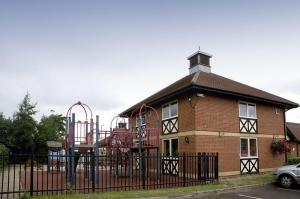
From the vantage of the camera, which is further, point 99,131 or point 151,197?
point 99,131

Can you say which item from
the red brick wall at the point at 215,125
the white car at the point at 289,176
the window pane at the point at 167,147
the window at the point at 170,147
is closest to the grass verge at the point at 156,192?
the white car at the point at 289,176

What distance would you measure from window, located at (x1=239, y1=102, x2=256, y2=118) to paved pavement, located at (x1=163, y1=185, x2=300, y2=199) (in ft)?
19.8

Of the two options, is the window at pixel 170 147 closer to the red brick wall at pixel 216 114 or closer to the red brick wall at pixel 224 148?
the red brick wall at pixel 224 148

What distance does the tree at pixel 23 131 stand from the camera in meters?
33.2

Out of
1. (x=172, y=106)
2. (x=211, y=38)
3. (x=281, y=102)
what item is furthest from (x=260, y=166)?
(x=211, y=38)

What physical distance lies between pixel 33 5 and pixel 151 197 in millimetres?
8080

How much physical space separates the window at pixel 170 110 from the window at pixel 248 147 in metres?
4.39

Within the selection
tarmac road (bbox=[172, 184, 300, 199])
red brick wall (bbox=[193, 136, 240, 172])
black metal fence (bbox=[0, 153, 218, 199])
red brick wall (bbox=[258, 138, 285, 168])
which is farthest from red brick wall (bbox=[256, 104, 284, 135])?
tarmac road (bbox=[172, 184, 300, 199])

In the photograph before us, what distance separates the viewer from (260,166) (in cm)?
1897

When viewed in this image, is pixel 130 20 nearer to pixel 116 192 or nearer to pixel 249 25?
pixel 249 25

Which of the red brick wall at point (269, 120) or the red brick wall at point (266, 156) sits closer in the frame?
the red brick wall at point (266, 156)

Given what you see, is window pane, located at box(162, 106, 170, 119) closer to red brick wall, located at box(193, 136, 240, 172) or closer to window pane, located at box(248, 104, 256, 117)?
red brick wall, located at box(193, 136, 240, 172)

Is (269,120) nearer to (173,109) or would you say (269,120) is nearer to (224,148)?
(224,148)

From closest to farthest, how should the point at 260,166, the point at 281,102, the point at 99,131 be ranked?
the point at 99,131, the point at 260,166, the point at 281,102
